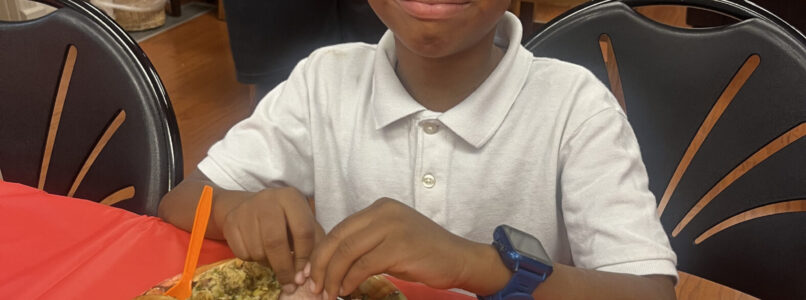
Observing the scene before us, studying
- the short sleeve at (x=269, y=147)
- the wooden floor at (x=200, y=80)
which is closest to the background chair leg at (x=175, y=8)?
the wooden floor at (x=200, y=80)

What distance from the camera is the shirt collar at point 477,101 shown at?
84cm

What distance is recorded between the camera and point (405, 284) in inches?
27.6

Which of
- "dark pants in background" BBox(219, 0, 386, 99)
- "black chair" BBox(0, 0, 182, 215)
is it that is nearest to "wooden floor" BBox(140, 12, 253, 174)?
"dark pants in background" BBox(219, 0, 386, 99)

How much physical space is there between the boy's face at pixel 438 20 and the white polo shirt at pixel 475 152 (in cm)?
11

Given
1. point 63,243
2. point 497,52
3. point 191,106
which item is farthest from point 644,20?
point 191,106

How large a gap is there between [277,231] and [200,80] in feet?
7.80

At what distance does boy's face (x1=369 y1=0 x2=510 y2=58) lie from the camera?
709 mm

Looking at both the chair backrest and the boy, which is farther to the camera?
the chair backrest

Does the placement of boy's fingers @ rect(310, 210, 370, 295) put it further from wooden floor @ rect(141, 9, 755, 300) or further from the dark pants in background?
wooden floor @ rect(141, 9, 755, 300)

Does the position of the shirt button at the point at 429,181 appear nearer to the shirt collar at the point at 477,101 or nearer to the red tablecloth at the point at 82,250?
the shirt collar at the point at 477,101

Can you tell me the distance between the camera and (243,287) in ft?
2.11

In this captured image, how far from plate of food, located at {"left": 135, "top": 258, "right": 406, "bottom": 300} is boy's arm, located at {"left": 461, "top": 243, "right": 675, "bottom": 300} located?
2.9 inches

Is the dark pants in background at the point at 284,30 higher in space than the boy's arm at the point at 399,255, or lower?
lower

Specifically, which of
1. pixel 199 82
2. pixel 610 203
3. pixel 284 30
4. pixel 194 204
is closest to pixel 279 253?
pixel 194 204
